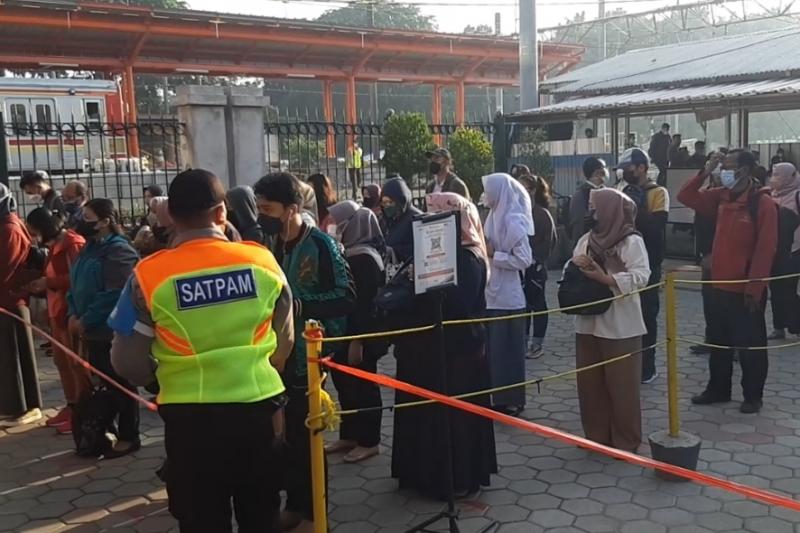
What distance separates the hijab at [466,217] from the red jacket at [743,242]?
219cm

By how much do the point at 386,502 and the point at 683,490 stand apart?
170 centimetres

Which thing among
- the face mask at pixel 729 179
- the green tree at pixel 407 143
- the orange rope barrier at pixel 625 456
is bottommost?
the orange rope barrier at pixel 625 456

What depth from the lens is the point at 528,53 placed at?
1576 cm

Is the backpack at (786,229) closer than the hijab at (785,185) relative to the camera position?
Yes

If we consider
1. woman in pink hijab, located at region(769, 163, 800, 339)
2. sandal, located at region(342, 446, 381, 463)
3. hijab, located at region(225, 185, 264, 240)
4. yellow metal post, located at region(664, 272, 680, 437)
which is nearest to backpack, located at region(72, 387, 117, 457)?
hijab, located at region(225, 185, 264, 240)

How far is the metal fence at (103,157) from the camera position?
31.2ft

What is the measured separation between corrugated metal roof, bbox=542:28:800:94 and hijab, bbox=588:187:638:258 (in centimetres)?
942

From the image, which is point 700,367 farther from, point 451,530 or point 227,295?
point 227,295

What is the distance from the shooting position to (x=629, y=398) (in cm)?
484

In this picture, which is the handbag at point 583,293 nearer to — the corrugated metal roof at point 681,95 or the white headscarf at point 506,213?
the white headscarf at point 506,213

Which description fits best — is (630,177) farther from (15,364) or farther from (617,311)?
(15,364)

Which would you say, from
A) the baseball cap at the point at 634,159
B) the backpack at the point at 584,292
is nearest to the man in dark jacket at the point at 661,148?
the baseball cap at the point at 634,159

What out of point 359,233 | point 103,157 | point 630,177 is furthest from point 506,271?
point 103,157

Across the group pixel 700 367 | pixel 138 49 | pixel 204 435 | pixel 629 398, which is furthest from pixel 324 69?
pixel 204 435
